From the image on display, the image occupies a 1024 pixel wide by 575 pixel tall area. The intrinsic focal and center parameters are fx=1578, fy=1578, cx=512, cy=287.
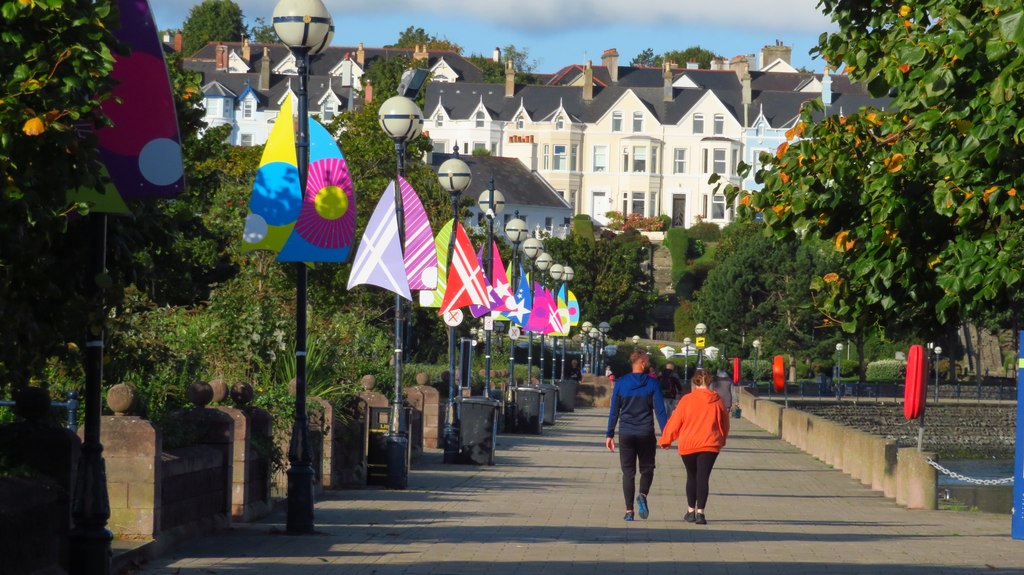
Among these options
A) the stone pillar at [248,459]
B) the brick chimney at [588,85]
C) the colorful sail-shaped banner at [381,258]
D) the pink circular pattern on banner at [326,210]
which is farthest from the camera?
the brick chimney at [588,85]

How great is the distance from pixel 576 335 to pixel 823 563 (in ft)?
254

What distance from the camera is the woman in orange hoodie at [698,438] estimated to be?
16.3 m

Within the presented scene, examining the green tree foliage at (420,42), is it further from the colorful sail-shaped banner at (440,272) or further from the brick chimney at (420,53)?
the colorful sail-shaped banner at (440,272)

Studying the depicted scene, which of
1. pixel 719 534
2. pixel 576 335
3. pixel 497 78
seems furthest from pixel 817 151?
pixel 497 78

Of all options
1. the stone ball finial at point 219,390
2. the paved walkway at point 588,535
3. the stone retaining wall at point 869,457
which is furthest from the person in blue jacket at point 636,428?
the stone retaining wall at point 869,457

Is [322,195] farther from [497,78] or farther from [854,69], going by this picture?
[497,78]

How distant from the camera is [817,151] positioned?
12.6m

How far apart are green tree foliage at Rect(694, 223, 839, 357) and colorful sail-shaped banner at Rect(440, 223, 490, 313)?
7197cm

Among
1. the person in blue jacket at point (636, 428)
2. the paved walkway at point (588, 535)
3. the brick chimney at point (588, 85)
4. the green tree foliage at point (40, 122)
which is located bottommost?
the paved walkway at point (588, 535)

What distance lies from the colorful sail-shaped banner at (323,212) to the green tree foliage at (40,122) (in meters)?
7.00

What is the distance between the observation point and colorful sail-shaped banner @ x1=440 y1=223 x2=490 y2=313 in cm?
2441

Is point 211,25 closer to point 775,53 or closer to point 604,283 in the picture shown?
point 775,53

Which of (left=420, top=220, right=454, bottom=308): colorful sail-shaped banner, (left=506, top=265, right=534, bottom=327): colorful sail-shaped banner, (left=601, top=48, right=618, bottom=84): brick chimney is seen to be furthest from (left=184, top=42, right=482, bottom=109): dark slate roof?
(left=420, top=220, right=454, bottom=308): colorful sail-shaped banner

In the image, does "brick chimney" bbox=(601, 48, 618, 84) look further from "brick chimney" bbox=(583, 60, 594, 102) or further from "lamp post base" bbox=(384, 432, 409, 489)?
"lamp post base" bbox=(384, 432, 409, 489)
